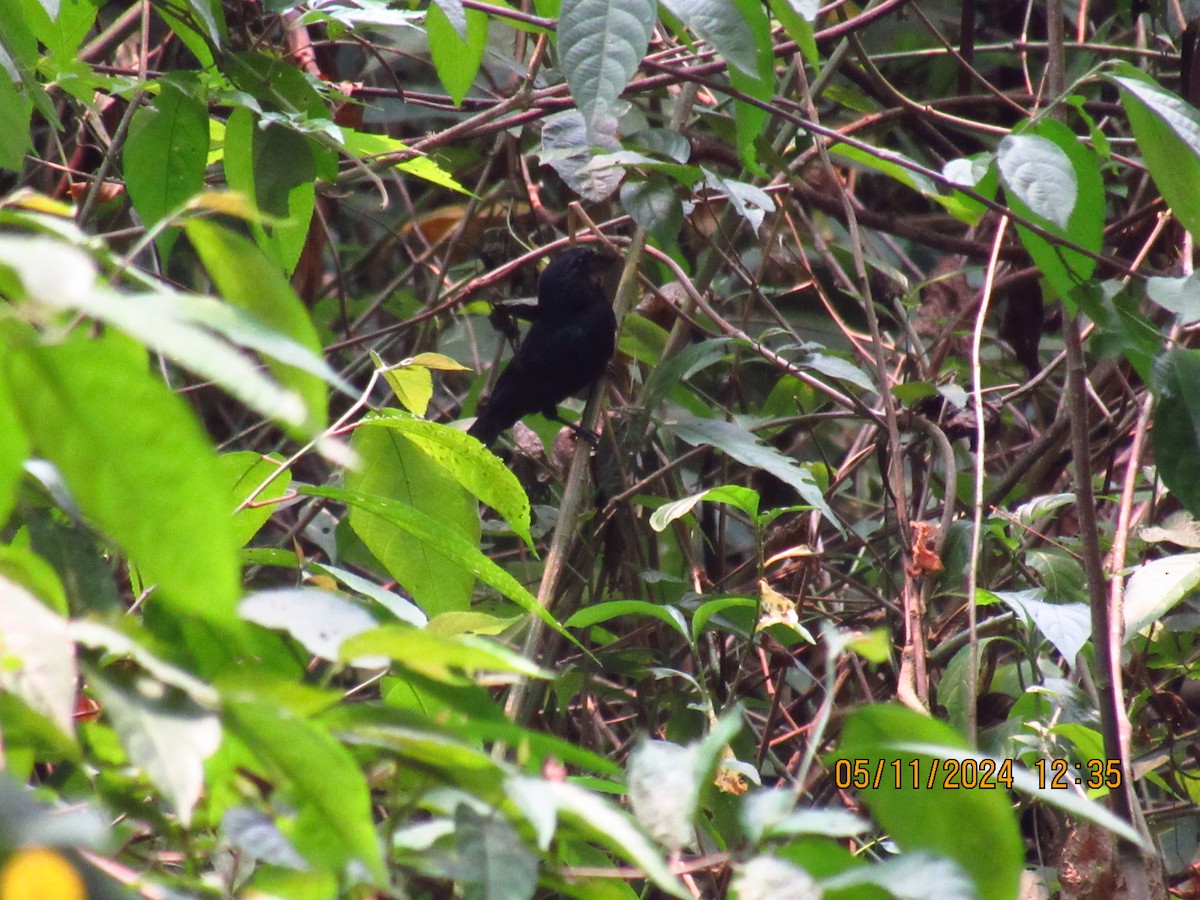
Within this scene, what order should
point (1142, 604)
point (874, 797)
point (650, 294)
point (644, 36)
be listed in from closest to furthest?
point (874, 797) < point (644, 36) < point (1142, 604) < point (650, 294)

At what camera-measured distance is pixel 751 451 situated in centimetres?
248

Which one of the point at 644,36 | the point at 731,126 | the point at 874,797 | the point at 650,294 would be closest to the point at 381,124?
the point at 650,294

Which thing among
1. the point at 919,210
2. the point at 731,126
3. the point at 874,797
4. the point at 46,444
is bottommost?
the point at 919,210

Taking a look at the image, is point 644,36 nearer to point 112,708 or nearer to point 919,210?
point 112,708

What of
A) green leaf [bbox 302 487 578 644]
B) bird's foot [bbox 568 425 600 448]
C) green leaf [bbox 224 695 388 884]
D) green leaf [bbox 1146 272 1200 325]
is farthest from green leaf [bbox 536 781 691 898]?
bird's foot [bbox 568 425 600 448]

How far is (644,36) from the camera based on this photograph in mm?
1562

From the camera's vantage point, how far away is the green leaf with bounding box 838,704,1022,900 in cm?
83

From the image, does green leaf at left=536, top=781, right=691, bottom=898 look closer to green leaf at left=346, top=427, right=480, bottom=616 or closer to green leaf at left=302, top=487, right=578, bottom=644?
green leaf at left=302, top=487, right=578, bottom=644

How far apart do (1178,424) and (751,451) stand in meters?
0.85

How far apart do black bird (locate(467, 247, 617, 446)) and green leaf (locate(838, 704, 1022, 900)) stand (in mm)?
3036

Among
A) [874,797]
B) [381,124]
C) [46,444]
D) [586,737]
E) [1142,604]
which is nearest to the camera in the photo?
[46,444]

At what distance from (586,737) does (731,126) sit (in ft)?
4.84

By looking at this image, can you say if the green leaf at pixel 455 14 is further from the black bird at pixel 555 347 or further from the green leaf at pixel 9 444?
the black bird at pixel 555 347

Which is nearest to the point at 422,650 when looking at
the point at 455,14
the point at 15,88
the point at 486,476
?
the point at 486,476
